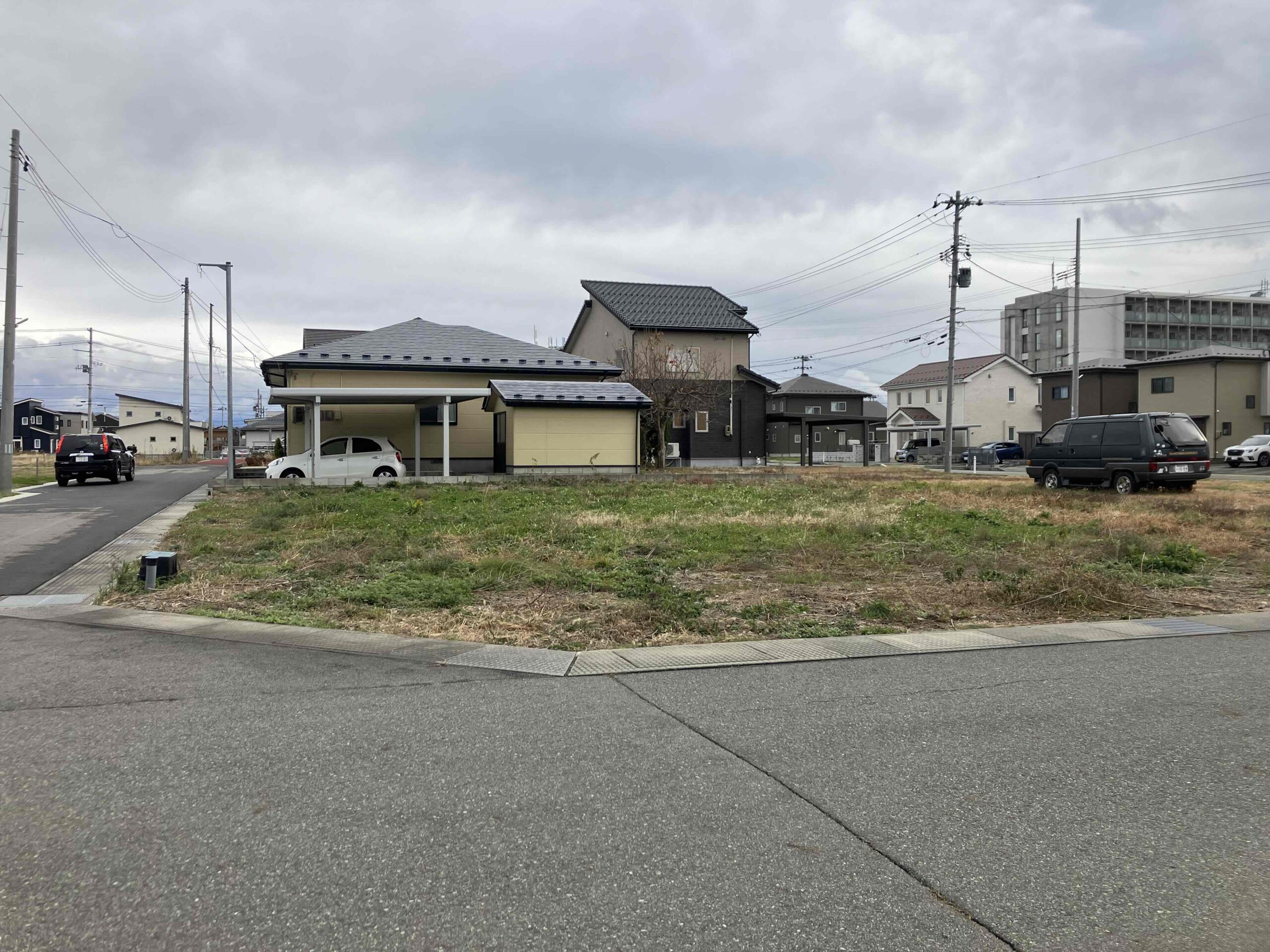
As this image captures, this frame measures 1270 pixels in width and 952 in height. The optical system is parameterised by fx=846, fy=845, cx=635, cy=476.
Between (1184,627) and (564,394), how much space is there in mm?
20203

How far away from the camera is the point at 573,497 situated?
1869cm

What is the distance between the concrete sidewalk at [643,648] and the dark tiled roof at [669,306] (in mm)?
31375

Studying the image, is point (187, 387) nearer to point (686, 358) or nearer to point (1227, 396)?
point (686, 358)

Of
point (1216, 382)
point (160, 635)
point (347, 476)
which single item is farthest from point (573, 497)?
point (1216, 382)

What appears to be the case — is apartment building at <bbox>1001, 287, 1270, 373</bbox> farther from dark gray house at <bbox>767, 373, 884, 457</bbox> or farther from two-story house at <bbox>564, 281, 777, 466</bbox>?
two-story house at <bbox>564, 281, 777, 466</bbox>

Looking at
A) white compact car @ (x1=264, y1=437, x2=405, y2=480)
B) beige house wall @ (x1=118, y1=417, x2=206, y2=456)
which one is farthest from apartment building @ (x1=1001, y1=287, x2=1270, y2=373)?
beige house wall @ (x1=118, y1=417, x2=206, y2=456)

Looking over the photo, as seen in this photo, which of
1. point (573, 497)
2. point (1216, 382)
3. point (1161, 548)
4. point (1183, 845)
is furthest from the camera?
point (1216, 382)

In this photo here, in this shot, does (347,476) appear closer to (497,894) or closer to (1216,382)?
(497,894)

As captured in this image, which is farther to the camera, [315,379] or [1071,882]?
[315,379]

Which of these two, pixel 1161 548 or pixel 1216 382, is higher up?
pixel 1216 382

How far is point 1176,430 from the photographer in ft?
61.7

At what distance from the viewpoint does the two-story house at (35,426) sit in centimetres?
7456

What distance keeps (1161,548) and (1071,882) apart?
29.5ft

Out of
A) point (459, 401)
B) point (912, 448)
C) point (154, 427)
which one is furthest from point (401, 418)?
point (154, 427)
